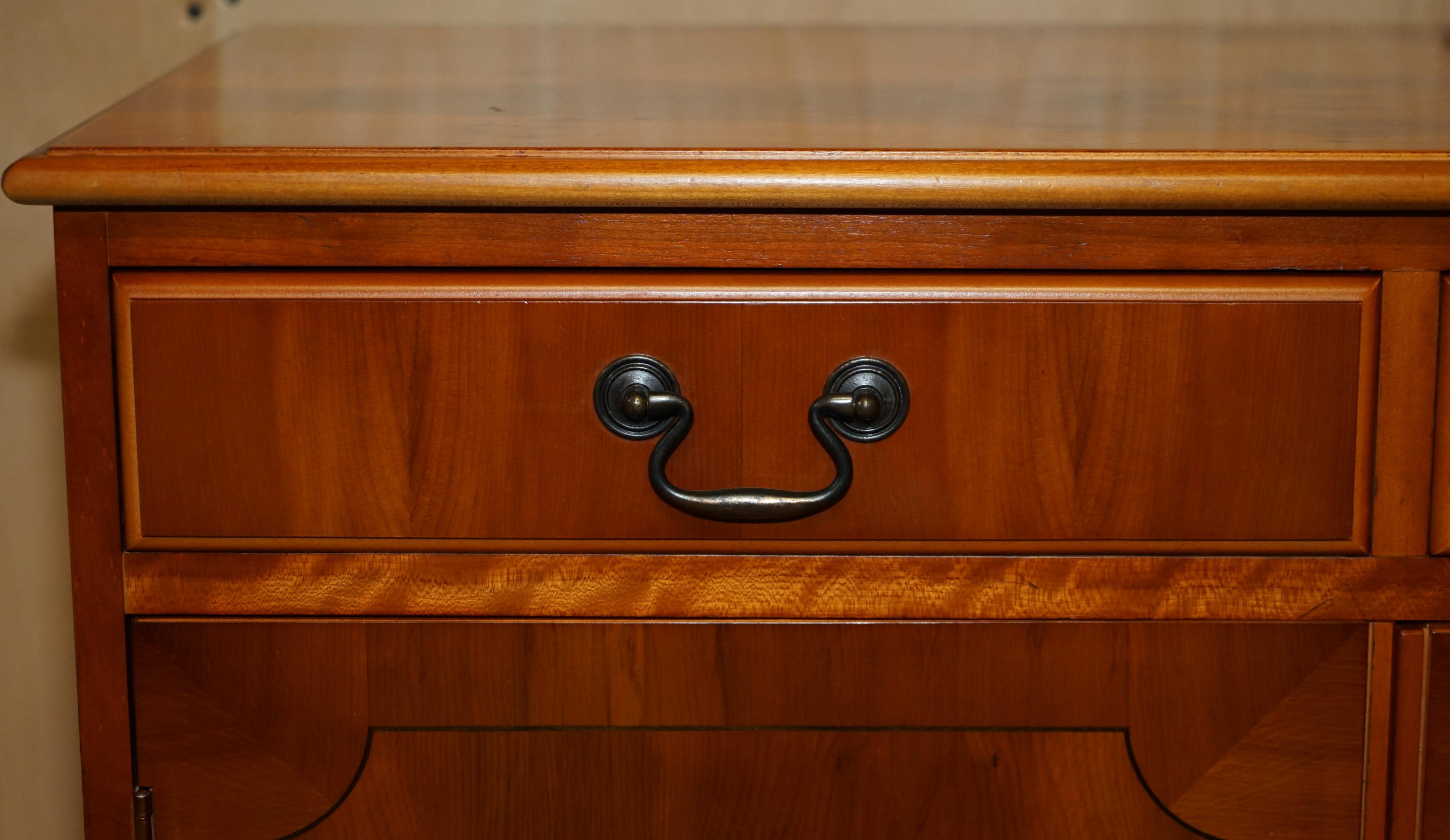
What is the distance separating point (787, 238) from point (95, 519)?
0.29 m

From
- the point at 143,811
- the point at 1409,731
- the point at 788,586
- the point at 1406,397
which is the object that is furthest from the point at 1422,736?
the point at 143,811

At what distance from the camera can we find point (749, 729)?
0.46 metres

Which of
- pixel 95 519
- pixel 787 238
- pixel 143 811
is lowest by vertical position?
pixel 143 811

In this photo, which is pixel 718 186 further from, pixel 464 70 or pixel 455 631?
pixel 464 70

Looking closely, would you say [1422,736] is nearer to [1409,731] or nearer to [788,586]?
[1409,731]

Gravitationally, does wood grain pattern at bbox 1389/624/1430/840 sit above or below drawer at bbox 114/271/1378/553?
below

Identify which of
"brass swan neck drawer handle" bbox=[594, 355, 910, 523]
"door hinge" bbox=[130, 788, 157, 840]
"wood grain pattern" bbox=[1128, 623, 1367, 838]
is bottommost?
"door hinge" bbox=[130, 788, 157, 840]

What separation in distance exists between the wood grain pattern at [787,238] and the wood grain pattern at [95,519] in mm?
19

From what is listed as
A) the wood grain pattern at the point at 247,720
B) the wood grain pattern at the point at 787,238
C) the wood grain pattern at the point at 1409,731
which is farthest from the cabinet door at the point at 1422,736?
the wood grain pattern at the point at 247,720

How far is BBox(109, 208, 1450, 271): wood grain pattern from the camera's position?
0.42 m

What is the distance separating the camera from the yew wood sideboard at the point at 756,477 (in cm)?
42

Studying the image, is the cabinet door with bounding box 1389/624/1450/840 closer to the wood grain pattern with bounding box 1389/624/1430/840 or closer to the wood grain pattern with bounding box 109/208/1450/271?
the wood grain pattern with bounding box 1389/624/1430/840

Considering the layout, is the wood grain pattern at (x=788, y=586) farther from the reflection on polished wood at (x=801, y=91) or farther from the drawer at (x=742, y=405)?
the reflection on polished wood at (x=801, y=91)

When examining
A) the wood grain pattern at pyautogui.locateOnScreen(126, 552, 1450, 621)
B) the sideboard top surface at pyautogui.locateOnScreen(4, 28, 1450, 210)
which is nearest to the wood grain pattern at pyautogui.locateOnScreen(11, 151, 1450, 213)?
the sideboard top surface at pyautogui.locateOnScreen(4, 28, 1450, 210)
